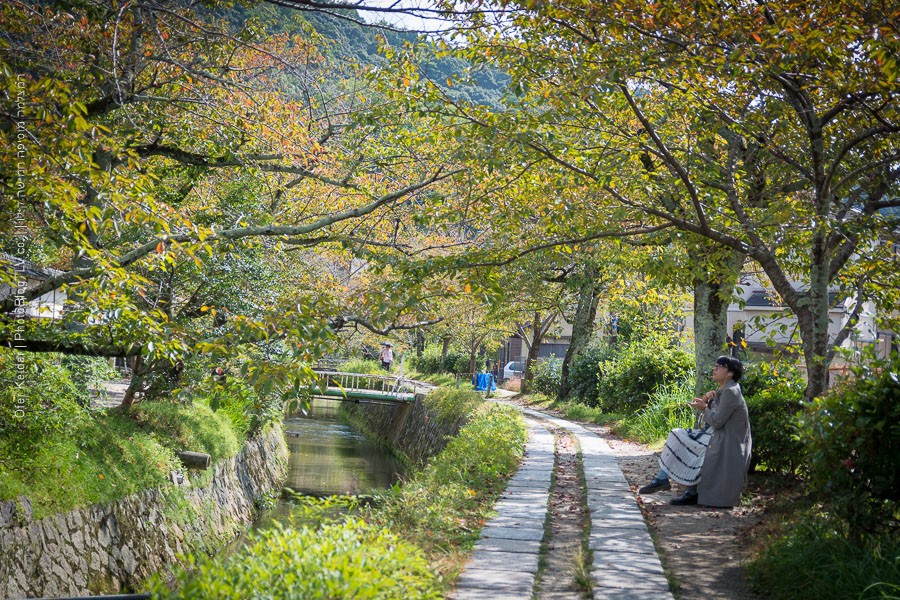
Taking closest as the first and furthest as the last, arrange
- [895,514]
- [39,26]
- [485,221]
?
[895,514] < [39,26] < [485,221]

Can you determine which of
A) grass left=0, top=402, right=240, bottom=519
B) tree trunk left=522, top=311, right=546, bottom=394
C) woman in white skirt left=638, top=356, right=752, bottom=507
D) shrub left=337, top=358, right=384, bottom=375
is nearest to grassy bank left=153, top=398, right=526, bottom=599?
woman in white skirt left=638, top=356, right=752, bottom=507

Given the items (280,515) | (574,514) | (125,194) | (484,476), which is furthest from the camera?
(280,515)

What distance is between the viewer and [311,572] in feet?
11.5

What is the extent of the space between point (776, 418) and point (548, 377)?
20.8 m

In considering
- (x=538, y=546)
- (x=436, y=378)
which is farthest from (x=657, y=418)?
(x=436, y=378)

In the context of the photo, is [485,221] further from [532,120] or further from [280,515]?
[280,515]

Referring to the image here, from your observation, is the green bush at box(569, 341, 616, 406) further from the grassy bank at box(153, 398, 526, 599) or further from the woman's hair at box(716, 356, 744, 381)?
the grassy bank at box(153, 398, 526, 599)

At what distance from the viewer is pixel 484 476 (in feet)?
30.2

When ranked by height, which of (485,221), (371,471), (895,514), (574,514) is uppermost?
(485,221)

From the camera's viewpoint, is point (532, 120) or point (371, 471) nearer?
point (532, 120)

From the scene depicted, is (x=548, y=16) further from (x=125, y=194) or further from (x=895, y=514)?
(x=895, y=514)

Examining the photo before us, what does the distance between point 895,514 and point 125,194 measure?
644 cm

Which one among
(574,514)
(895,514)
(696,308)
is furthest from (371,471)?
(895,514)

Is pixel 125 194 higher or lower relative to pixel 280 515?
higher
